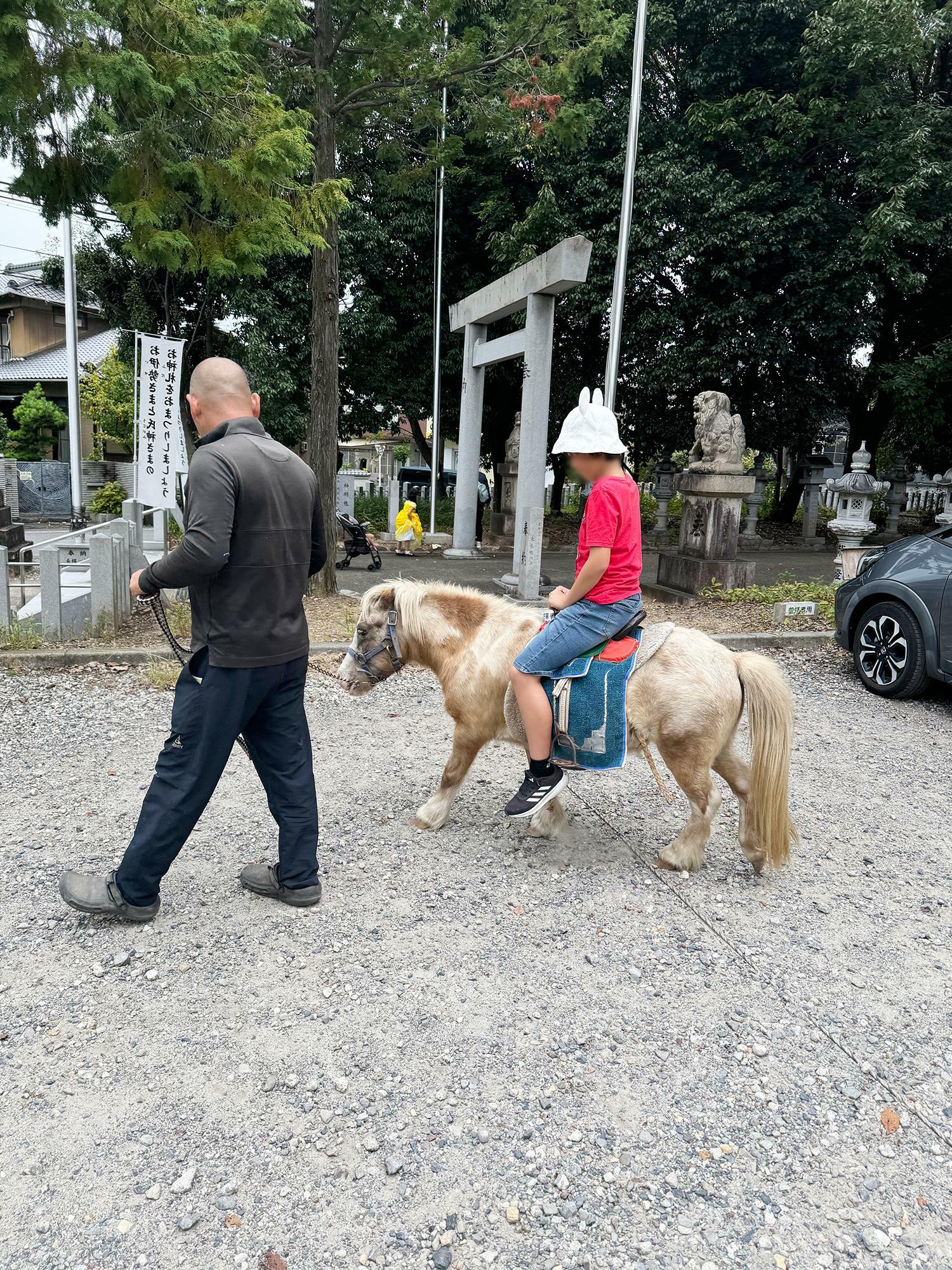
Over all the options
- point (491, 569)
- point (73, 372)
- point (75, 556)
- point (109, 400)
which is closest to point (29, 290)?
point (109, 400)

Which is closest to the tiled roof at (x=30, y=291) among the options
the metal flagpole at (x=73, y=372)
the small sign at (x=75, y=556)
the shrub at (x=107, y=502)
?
the shrub at (x=107, y=502)

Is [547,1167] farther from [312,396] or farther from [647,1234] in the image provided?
[312,396]

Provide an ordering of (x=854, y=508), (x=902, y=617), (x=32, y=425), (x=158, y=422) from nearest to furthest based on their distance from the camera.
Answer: (x=902, y=617)
(x=158, y=422)
(x=854, y=508)
(x=32, y=425)

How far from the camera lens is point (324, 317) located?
9555mm

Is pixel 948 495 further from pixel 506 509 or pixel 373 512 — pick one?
pixel 373 512

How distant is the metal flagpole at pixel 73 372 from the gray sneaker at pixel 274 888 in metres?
17.0

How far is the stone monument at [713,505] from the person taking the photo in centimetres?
1098

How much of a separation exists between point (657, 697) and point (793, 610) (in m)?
6.11

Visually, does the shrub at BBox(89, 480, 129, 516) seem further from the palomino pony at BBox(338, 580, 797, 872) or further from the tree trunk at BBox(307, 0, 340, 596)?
the palomino pony at BBox(338, 580, 797, 872)

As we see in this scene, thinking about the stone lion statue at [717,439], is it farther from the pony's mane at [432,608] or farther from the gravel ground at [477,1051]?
the pony's mane at [432,608]

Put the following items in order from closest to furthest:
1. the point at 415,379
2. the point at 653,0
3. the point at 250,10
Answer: the point at 250,10 < the point at 653,0 < the point at 415,379

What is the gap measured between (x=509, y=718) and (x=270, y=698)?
1.17 metres

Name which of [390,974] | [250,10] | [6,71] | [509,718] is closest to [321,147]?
[250,10]

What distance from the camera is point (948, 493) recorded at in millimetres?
17172
